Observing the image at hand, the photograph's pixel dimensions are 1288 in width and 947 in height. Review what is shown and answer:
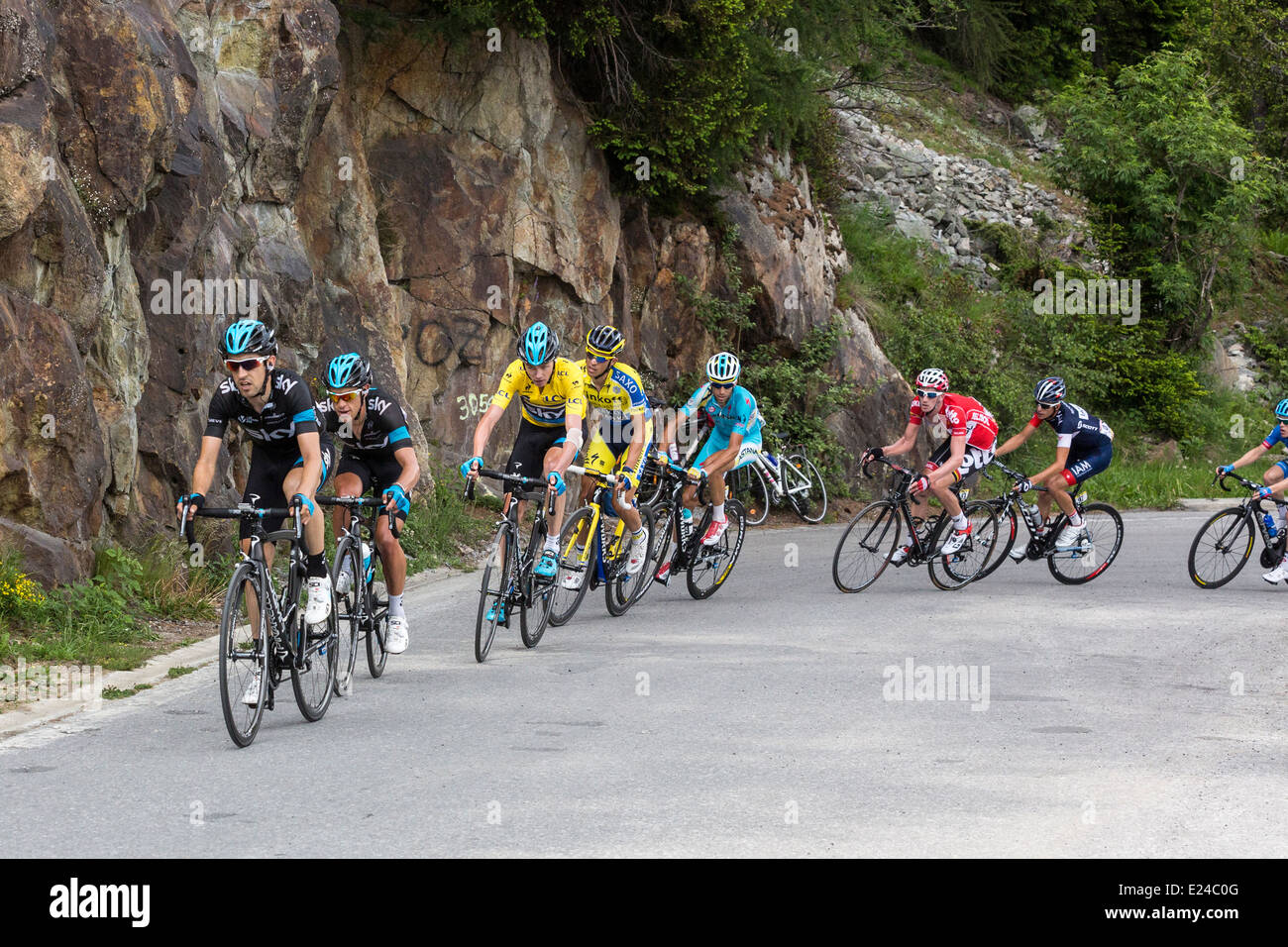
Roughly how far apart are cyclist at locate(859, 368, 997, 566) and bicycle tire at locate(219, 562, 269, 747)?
7104 millimetres

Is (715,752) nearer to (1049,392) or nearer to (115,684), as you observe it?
(115,684)

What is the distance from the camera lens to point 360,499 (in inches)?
338

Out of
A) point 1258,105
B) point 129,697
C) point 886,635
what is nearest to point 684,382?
point 886,635

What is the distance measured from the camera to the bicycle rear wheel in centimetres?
1470

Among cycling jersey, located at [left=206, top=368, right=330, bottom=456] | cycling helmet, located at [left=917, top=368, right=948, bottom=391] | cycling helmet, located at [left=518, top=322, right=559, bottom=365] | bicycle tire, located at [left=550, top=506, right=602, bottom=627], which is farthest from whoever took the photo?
cycling helmet, located at [left=917, top=368, right=948, bottom=391]

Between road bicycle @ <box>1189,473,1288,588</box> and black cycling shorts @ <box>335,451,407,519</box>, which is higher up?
black cycling shorts @ <box>335,451,407,519</box>

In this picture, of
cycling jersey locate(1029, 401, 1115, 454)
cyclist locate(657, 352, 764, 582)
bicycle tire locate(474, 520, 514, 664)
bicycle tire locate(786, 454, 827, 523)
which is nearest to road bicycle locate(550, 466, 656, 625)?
bicycle tire locate(474, 520, 514, 664)

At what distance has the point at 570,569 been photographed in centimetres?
1103

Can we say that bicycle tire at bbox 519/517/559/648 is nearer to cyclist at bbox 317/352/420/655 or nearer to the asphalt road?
the asphalt road

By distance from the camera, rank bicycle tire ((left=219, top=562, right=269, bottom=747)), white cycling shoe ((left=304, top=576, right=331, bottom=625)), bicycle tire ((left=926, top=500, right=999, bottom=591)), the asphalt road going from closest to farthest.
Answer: the asphalt road
bicycle tire ((left=219, top=562, right=269, bottom=747))
white cycling shoe ((left=304, top=576, right=331, bottom=625))
bicycle tire ((left=926, top=500, right=999, bottom=591))

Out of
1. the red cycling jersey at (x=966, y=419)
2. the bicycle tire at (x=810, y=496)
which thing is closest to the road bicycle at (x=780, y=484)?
the bicycle tire at (x=810, y=496)

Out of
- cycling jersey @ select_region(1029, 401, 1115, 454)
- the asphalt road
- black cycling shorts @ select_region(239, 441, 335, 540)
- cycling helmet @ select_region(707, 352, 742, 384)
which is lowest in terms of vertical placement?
the asphalt road

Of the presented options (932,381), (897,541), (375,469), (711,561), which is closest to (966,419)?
(932,381)

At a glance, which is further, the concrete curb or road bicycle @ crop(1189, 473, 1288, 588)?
road bicycle @ crop(1189, 473, 1288, 588)
